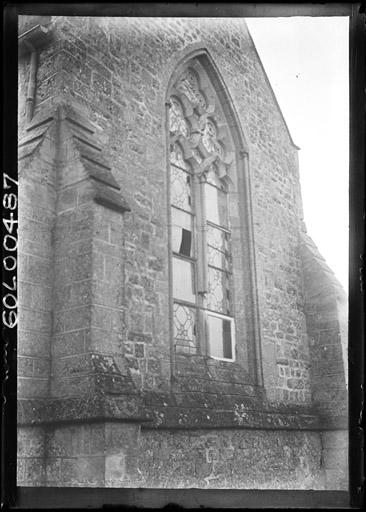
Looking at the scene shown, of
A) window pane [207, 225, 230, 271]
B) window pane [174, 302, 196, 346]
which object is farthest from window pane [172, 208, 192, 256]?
window pane [174, 302, 196, 346]

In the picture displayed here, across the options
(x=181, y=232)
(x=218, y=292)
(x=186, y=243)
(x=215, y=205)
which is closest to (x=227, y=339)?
(x=218, y=292)

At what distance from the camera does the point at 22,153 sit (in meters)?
6.32

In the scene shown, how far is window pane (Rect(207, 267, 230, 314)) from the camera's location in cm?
887

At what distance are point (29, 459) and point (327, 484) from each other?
514cm

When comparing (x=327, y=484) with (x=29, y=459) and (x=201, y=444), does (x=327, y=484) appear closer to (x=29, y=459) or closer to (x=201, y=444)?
(x=201, y=444)

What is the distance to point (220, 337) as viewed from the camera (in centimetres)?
881

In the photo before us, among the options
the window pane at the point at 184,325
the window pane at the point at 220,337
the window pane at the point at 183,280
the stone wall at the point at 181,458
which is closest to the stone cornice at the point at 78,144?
the window pane at the point at 183,280

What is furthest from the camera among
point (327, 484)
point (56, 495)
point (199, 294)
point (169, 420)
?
point (327, 484)

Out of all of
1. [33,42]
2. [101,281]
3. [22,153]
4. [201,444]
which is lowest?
[201,444]

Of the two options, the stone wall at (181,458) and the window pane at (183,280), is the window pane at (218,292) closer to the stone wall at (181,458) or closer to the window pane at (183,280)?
the window pane at (183,280)

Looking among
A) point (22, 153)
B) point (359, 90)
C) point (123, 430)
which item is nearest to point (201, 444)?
point (123, 430)

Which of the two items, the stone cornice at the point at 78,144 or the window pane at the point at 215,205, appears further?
the window pane at the point at 215,205

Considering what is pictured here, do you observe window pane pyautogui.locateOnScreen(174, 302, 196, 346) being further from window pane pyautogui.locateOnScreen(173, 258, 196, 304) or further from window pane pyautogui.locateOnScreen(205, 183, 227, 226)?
window pane pyautogui.locateOnScreen(205, 183, 227, 226)

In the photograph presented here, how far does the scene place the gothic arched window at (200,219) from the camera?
8258 millimetres
